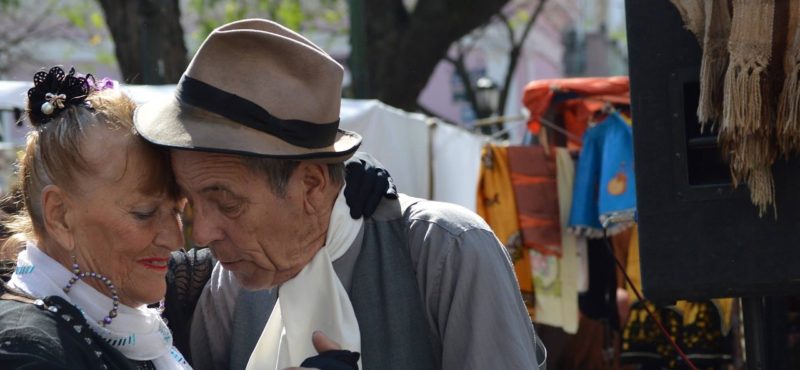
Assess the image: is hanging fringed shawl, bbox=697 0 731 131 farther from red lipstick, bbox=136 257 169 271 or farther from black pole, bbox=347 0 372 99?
black pole, bbox=347 0 372 99

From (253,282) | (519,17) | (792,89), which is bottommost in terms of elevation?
(253,282)

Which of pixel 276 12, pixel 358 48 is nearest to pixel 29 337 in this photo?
pixel 358 48

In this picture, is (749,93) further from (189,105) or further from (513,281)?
(189,105)

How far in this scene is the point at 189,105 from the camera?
229 centimetres

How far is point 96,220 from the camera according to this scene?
7.18ft

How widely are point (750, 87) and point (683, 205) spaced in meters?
0.43

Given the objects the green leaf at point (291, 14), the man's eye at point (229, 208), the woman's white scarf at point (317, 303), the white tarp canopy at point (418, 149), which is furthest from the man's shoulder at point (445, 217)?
the green leaf at point (291, 14)

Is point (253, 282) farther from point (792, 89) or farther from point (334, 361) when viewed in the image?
point (792, 89)

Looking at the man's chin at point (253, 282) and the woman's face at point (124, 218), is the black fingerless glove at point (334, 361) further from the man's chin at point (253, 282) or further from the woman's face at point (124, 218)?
the woman's face at point (124, 218)

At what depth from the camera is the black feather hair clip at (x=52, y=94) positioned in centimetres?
218

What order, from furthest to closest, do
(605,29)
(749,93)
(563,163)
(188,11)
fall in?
1. (605,29)
2. (188,11)
3. (563,163)
4. (749,93)

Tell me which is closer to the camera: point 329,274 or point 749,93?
point 329,274

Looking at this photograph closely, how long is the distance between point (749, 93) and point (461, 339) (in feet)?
4.16

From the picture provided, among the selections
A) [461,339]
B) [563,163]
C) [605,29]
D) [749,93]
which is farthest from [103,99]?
[605,29]
